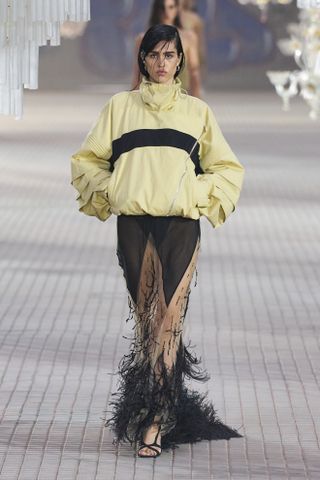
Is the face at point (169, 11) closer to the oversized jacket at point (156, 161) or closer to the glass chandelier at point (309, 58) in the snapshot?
the oversized jacket at point (156, 161)

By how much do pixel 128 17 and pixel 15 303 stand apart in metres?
33.9

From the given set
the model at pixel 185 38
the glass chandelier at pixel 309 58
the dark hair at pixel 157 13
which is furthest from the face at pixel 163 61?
the glass chandelier at pixel 309 58

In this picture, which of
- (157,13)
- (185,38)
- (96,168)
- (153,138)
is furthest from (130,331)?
(185,38)

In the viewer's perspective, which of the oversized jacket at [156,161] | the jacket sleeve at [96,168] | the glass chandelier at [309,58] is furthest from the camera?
the glass chandelier at [309,58]

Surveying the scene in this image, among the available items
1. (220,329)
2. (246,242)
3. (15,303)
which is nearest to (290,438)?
(220,329)

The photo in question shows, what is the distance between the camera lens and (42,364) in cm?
798

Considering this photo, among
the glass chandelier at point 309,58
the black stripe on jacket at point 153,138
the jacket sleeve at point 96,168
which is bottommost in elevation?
the glass chandelier at point 309,58

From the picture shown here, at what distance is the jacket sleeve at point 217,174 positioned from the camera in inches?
234

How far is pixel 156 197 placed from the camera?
19.1ft

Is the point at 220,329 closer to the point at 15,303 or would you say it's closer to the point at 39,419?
the point at 15,303

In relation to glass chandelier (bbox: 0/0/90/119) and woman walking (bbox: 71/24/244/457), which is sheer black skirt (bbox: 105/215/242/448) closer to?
woman walking (bbox: 71/24/244/457)

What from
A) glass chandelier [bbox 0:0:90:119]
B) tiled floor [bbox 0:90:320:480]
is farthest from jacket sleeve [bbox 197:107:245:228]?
tiled floor [bbox 0:90:320:480]

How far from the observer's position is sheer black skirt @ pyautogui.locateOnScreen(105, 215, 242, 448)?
596 cm

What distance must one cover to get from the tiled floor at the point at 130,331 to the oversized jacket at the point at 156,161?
900 mm
